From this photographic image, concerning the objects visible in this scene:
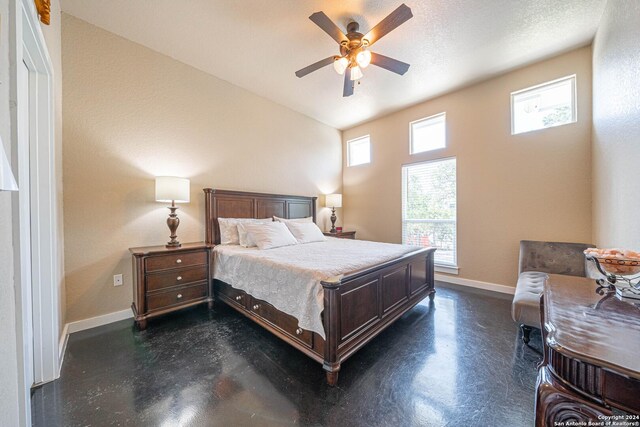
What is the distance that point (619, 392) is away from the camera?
63 centimetres

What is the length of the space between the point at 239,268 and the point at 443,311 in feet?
8.00

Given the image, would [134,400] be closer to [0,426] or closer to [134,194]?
[0,426]

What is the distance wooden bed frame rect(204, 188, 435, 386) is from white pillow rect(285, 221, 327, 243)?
0.84 meters

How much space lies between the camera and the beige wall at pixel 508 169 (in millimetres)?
2836

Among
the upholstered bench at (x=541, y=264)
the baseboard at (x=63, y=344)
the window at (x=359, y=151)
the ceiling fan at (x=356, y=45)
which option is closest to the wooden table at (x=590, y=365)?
the upholstered bench at (x=541, y=264)

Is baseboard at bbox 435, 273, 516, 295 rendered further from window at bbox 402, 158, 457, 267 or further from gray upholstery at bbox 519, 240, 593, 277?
gray upholstery at bbox 519, 240, 593, 277

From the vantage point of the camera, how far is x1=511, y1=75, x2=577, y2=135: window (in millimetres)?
2926

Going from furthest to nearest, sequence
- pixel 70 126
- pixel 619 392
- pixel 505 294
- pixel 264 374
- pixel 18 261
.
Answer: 1. pixel 505 294
2. pixel 70 126
3. pixel 264 374
4. pixel 18 261
5. pixel 619 392

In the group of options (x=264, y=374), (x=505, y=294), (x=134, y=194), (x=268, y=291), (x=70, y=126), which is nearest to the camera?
(x=264, y=374)

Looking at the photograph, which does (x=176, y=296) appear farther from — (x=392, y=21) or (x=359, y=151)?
(x=359, y=151)

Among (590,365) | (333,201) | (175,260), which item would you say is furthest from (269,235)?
(590,365)

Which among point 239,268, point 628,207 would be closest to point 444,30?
point 628,207

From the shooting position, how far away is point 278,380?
1691 millimetres

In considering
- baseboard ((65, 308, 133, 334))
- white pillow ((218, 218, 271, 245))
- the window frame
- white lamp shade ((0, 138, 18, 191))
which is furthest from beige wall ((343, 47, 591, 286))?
baseboard ((65, 308, 133, 334))
